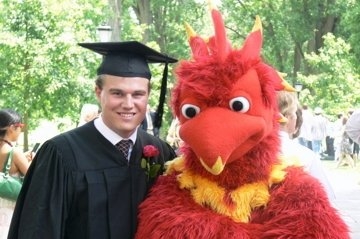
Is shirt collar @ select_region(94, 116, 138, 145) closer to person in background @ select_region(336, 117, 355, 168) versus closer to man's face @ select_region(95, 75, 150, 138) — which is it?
man's face @ select_region(95, 75, 150, 138)

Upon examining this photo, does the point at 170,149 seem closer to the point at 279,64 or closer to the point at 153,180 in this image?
the point at 153,180

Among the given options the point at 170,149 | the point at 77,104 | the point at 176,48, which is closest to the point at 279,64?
the point at 176,48

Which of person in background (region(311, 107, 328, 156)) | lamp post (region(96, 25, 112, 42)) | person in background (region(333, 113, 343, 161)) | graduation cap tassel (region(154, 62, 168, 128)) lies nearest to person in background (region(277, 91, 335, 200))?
graduation cap tassel (region(154, 62, 168, 128))

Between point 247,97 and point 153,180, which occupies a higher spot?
point 247,97

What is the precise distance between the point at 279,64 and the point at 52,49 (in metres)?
22.6

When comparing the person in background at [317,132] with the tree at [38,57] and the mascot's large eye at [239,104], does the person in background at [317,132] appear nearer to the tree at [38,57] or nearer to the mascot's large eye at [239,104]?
the tree at [38,57]

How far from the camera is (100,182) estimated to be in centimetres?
309

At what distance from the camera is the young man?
3051 mm

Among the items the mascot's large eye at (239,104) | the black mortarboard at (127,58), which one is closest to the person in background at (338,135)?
the black mortarboard at (127,58)

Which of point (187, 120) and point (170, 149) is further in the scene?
point (170, 149)

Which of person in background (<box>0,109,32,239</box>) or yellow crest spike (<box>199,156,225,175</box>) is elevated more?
yellow crest spike (<box>199,156,225,175</box>)

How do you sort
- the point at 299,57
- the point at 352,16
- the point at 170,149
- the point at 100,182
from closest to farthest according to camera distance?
the point at 100,182 → the point at 170,149 → the point at 352,16 → the point at 299,57

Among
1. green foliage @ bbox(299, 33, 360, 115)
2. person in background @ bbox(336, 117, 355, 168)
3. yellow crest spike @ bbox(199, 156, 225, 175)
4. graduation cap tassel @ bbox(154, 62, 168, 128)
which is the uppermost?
graduation cap tassel @ bbox(154, 62, 168, 128)

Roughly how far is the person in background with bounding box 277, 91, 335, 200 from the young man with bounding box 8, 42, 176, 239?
0.71m
